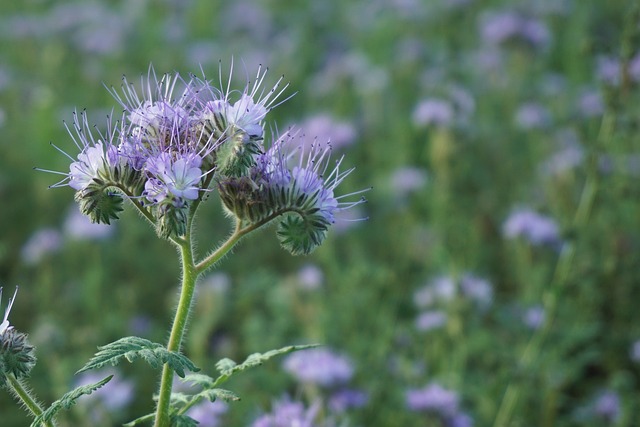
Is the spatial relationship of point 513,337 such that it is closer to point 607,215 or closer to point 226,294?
point 607,215

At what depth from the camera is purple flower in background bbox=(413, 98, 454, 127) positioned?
16.2 feet

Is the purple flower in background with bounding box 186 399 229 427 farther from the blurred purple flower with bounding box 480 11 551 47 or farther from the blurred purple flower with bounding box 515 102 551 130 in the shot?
the blurred purple flower with bounding box 480 11 551 47

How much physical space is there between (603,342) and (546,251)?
3.39 ft

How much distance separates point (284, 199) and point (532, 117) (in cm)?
482

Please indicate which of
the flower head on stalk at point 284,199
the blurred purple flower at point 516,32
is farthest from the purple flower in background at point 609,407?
the blurred purple flower at point 516,32

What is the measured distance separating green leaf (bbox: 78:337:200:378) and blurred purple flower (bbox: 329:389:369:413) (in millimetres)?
1841

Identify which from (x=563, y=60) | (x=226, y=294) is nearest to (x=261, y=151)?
(x=226, y=294)

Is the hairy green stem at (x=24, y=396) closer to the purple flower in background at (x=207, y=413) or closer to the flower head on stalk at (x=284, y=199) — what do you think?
the flower head on stalk at (x=284, y=199)

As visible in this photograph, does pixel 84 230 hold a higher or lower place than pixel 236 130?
higher

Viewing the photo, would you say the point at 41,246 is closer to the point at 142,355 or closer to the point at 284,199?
the point at 284,199

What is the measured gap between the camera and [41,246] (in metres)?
4.96

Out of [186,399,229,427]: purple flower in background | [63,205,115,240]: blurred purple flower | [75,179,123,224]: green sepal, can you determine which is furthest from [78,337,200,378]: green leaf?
[63,205,115,240]: blurred purple flower

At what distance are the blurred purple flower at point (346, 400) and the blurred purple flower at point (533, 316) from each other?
3.06 ft

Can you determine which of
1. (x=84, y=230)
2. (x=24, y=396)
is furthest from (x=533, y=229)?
(x=24, y=396)
